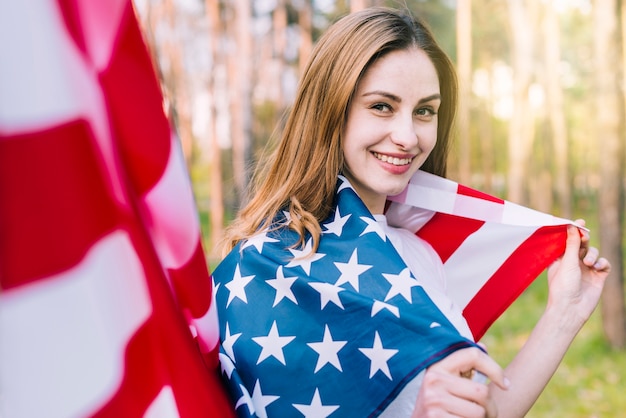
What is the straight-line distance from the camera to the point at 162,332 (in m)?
1.11

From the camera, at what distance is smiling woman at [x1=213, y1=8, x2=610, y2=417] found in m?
1.37

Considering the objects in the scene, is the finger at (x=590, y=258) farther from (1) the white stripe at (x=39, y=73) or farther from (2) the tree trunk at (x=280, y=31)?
(2) the tree trunk at (x=280, y=31)

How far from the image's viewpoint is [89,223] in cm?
97

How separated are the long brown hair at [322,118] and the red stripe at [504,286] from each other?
0.72 metres

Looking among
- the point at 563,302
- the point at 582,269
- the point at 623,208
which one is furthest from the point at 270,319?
the point at 623,208

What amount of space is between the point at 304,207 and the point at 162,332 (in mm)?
785

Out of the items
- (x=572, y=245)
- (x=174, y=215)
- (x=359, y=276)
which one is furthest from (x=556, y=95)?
(x=174, y=215)

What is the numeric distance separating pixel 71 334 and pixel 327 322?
0.68 metres

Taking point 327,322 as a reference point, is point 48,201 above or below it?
above

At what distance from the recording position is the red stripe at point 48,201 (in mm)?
879

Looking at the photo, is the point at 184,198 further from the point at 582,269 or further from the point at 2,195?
the point at 582,269

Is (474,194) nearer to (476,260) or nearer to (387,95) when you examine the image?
(476,260)

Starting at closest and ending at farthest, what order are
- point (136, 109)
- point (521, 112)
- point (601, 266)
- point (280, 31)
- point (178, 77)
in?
point (136, 109) → point (601, 266) → point (521, 112) → point (280, 31) → point (178, 77)

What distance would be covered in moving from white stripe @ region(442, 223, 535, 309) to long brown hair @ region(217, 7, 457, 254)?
629 millimetres
